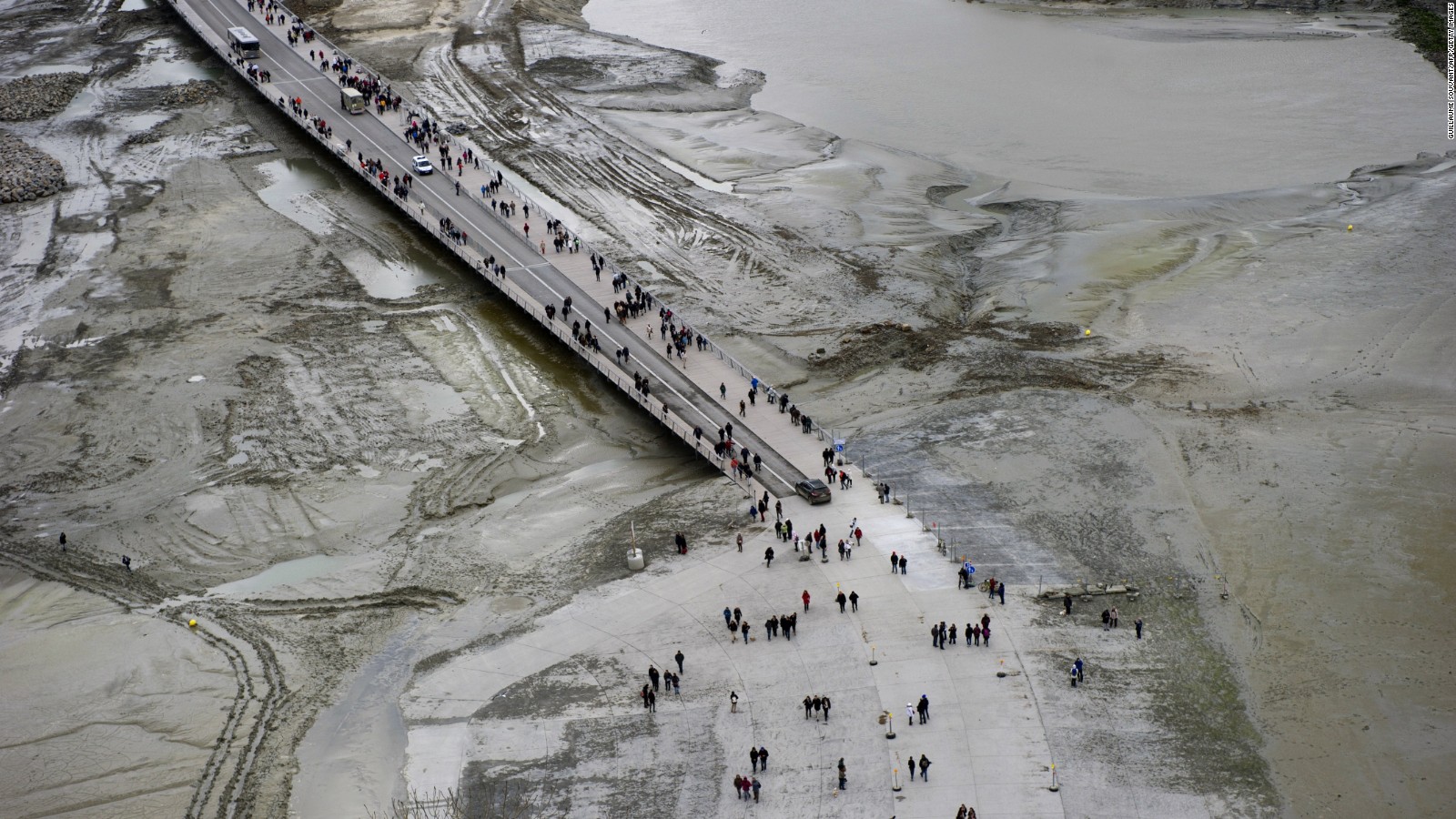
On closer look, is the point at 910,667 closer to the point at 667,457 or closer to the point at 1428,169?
the point at 667,457

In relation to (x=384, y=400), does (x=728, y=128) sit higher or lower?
higher

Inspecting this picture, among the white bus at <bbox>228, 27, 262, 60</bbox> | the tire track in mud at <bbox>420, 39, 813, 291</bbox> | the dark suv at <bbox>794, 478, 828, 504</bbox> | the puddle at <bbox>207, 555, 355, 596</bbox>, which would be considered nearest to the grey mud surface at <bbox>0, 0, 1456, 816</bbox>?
the puddle at <bbox>207, 555, 355, 596</bbox>

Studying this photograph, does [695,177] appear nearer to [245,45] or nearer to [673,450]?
[673,450]

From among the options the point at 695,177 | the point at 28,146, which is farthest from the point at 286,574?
the point at 28,146

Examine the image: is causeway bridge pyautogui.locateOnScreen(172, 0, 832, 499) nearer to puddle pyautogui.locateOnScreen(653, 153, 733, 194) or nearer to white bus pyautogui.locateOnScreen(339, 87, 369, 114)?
white bus pyautogui.locateOnScreen(339, 87, 369, 114)

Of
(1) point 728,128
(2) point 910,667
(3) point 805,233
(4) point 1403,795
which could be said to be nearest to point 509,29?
(1) point 728,128

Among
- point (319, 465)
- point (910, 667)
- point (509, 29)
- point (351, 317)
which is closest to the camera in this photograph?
point (910, 667)
